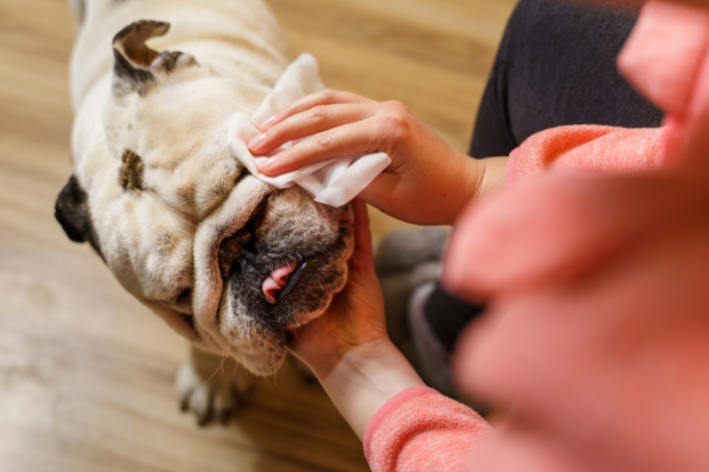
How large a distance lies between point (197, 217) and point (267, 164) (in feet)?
0.62

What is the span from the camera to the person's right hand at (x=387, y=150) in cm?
75

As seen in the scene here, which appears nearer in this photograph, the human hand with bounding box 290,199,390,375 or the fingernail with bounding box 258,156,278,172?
the fingernail with bounding box 258,156,278,172

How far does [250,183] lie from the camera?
2.55 ft

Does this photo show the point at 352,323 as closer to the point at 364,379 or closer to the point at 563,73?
the point at 364,379

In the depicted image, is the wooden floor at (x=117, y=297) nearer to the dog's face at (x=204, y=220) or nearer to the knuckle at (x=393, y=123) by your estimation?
the dog's face at (x=204, y=220)

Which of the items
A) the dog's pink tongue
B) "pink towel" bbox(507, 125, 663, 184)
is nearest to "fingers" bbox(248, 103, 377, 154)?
the dog's pink tongue

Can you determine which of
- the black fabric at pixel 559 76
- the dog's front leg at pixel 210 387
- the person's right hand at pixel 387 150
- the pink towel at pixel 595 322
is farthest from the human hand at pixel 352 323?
the pink towel at pixel 595 322

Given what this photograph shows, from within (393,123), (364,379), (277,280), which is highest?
(393,123)

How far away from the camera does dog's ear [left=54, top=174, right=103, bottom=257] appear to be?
0.93 meters

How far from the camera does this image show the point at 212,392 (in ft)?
4.57

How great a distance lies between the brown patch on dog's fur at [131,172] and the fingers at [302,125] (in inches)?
9.0

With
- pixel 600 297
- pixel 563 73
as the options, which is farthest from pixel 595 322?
pixel 563 73

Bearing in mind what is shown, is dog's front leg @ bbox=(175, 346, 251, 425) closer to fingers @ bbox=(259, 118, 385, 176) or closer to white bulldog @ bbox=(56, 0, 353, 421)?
white bulldog @ bbox=(56, 0, 353, 421)

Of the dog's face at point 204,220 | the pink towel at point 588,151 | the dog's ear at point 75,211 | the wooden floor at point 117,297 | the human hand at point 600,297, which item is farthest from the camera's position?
the wooden floor at point 117,297
